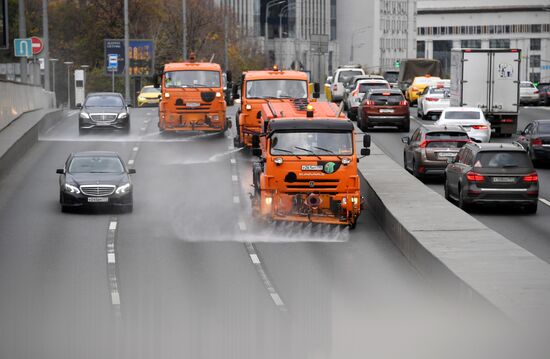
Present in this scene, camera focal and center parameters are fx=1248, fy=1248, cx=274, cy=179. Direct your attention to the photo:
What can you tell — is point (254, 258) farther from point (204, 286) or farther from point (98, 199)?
point (98, 199)

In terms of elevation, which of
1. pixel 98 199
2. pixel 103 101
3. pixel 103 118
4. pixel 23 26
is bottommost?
pixel 98 199

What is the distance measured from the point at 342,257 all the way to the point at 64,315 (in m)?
8.17

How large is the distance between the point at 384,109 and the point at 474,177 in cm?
2200

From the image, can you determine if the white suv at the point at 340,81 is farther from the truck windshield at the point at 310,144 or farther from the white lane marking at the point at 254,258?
the white lane marking at the point at 254,258

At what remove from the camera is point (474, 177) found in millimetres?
31672

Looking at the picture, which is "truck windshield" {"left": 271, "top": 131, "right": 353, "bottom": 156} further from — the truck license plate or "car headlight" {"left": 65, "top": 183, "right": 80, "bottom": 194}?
"car headlight" {"left": 65, "top": 183, "right": 80, "bottom": 194}

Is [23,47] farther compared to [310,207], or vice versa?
→ [23,47]

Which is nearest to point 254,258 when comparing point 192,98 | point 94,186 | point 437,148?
point 94,186

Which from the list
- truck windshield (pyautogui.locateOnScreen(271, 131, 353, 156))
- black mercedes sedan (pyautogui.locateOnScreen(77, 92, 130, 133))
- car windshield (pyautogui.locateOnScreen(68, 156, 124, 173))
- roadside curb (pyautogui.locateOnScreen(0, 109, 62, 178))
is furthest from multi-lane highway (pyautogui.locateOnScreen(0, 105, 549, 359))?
black mercedes sedan (pyautogui.locateOnScreen(77, 92, 130, 133))

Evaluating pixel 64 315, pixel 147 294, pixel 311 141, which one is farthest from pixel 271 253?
pixel 64 315

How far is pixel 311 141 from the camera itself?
2914cm

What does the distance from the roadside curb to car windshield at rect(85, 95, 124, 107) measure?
7.25 feet

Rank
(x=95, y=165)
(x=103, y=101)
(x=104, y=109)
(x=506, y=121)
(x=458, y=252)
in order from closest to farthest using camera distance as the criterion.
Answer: (x=458, y=252), (x=95, y=165), (x=104, y=109), (x=103, y=101), (x=506, y=121)

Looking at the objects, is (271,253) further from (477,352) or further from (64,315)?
(477,352)
